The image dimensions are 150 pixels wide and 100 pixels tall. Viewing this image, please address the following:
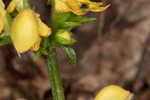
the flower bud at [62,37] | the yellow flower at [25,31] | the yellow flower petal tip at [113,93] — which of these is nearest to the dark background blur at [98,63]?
the yellow flower petal tip at [113,93]

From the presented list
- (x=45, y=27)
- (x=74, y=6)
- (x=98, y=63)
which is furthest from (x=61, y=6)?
(x=98, y=63)

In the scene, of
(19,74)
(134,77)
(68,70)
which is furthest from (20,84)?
(134,77)

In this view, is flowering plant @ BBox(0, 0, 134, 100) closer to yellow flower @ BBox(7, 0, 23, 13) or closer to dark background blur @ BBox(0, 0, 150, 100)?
yellow flower @ BBox(7, 0, 23, 13)

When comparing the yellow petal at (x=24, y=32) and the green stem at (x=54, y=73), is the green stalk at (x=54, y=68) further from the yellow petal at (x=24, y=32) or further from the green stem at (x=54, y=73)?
the yellow petal at (x=24, y=32)

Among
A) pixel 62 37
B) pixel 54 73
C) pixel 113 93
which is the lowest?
pixel 113 93

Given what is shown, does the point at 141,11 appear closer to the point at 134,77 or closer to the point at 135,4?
the point at 135,4

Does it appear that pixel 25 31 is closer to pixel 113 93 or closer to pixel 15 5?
pixel 15 5
